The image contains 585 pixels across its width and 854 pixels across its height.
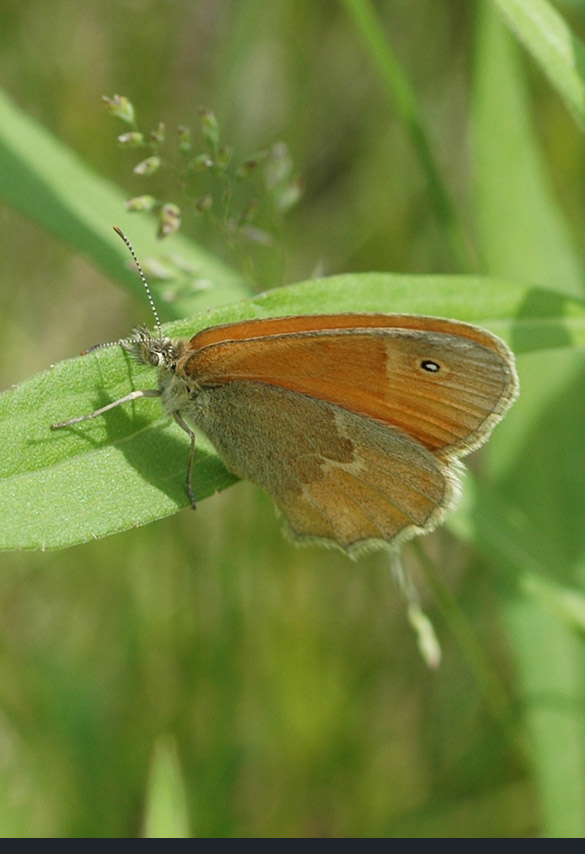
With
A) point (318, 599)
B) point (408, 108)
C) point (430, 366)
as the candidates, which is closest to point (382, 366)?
point (430, 366)

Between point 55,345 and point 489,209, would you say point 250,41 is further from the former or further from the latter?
point 55,345

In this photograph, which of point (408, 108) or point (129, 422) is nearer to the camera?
point (129, 422)

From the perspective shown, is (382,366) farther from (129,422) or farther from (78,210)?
(78,210)

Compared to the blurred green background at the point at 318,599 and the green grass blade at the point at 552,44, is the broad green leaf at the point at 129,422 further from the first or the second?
the blurred green background at the point at 318,599

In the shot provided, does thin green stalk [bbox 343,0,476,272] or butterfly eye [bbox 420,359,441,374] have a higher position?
thin green stalk [bbox 343,0,476,272]

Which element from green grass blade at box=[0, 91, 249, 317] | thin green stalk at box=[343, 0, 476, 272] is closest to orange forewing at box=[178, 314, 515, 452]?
green grass blade at box=[0, 91, 249, 317]

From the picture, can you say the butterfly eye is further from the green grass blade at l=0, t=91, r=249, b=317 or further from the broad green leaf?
the green grass blade at l=0, t=91, r=249, b=317
